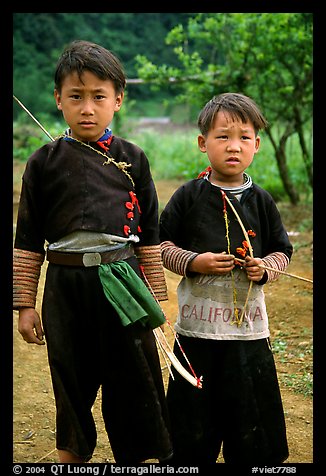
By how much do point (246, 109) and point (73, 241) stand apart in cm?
82

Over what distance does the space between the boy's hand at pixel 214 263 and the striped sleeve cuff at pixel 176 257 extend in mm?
39

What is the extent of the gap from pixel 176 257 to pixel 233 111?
59 centimetres

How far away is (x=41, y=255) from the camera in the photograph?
98.1 inches

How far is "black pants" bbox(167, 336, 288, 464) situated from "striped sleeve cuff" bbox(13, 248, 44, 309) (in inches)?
25.7

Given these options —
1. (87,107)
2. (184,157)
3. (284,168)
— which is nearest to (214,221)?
(87,107)

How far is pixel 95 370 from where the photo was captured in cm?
249

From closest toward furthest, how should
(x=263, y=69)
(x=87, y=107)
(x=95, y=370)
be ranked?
(x=87, y=107)
(x=95, y=370)
(x=263, y=69)

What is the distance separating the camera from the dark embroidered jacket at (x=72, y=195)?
7.89 ft

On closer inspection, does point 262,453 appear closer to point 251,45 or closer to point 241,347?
point 241,347

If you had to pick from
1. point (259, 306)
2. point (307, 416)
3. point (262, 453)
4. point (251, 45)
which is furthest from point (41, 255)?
point (251, 45)

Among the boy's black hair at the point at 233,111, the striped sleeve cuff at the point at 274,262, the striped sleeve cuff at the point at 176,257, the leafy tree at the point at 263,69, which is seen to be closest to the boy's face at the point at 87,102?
the boy's black hair at the point at 233,111

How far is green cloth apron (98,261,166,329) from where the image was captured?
240 cm

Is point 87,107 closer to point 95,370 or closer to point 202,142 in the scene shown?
point 202,142

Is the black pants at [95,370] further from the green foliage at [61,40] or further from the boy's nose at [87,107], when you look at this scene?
the green foliage at [61,40]
